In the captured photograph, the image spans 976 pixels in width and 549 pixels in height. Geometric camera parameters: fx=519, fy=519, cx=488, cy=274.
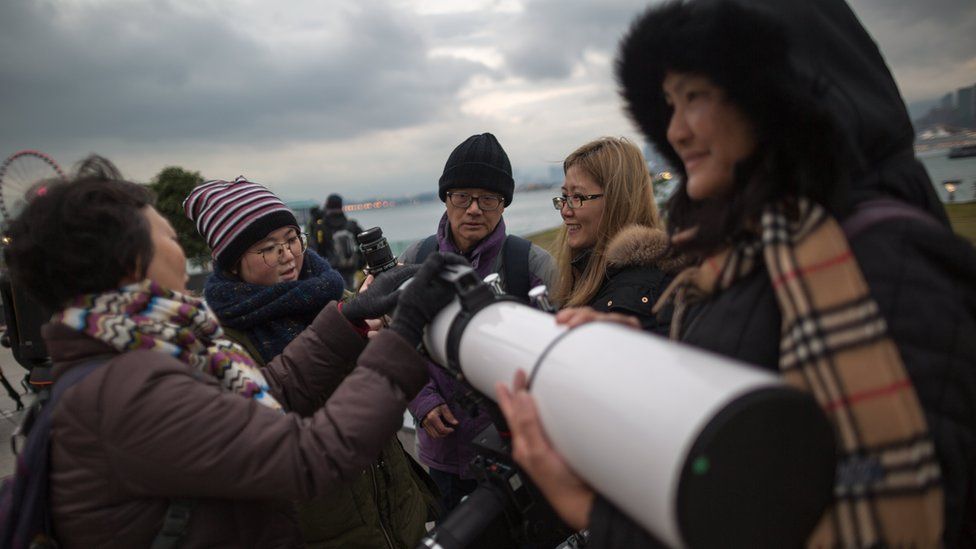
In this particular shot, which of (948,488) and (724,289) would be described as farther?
(724,289)

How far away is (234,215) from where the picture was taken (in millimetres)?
2201

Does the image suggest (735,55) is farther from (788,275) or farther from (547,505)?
(547,505)

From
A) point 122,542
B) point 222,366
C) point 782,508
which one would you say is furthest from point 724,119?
point 122,542

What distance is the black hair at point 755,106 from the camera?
3.16ft

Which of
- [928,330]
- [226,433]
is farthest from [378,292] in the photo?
[928,330]

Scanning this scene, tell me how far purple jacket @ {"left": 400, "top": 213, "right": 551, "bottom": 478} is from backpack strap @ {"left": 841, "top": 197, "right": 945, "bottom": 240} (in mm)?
1682

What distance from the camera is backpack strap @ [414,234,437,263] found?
2.91 meters

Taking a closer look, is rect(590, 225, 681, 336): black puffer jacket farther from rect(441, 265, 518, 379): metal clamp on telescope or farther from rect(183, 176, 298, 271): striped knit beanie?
rect(183, 176, 298, 271): striped knit beanie

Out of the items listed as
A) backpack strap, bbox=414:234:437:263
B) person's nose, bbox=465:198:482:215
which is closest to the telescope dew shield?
person's nose, bbox=465:198:482:215

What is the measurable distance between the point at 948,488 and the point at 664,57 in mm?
991

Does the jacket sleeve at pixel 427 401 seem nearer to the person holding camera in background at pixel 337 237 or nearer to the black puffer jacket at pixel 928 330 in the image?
the black puffer jacket at pixel 928 330

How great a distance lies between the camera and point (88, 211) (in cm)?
130

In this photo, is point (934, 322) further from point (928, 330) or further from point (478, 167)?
point (478, 167)

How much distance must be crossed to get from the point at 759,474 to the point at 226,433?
3.74 feet
